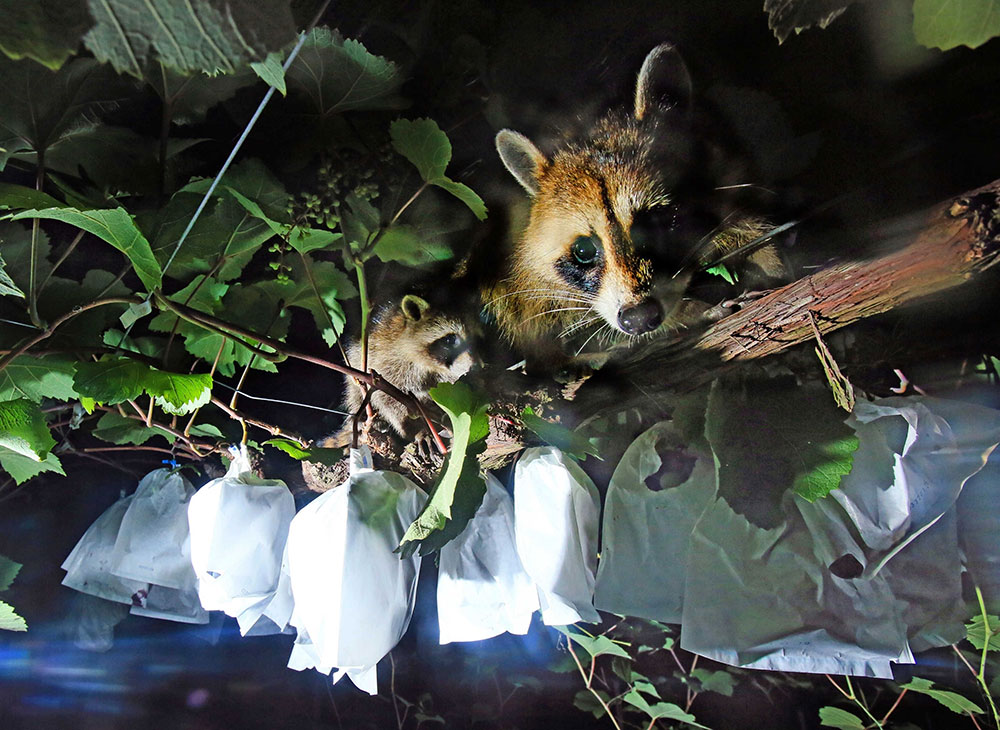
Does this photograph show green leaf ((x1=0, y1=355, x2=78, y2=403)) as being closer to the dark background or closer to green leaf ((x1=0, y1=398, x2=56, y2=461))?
green leaf ((x1=0, y1=398, x2=56, y2=461))

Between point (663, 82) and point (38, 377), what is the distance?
643 mm

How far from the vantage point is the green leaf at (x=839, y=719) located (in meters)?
0.61

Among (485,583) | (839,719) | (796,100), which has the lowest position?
(839,719)

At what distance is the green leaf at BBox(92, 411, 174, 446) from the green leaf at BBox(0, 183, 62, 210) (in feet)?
1.19

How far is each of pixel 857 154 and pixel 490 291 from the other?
0.28 m

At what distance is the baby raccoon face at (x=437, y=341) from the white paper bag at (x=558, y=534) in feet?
0.37

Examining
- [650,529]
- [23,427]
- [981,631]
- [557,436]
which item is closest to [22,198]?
[23,427]

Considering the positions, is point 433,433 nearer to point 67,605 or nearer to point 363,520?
point 363,520

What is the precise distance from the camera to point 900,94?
37cm

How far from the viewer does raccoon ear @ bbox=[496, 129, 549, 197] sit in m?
0.45

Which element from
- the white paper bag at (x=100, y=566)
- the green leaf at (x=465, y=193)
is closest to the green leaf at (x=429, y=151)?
the green leaf at (x=465, y=193)

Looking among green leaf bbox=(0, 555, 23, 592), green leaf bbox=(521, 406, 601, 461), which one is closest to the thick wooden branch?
green leaf bbox=(521, 406, 601, 461)

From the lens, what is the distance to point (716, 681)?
0.68 m

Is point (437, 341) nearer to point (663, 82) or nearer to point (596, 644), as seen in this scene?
point (663, 82)
